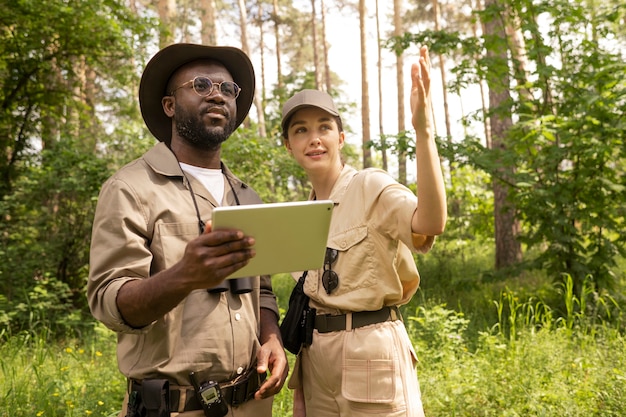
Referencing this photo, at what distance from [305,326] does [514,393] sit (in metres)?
2.46

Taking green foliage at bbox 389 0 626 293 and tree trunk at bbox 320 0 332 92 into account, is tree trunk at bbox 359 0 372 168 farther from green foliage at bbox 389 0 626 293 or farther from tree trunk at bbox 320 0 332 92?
green foliage at bbox 389 0 626 293

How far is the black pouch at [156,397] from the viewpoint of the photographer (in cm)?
187

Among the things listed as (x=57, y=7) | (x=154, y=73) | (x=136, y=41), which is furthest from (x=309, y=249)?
(x=136, y=41)

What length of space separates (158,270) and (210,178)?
1.83 ft

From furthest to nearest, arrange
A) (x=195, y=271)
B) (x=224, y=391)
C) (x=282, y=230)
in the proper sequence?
(x=224, y=391)
(x=282, y=230)
(x=195, y=271)

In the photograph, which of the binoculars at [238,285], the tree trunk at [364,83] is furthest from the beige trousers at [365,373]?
the tree trunk at [364,83]

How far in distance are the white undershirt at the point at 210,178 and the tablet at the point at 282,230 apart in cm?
62

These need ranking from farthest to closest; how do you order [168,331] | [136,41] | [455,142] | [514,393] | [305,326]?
[136,41], [455,142], [514,393], [305,326], [168,331]

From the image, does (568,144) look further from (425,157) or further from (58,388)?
(58,388)

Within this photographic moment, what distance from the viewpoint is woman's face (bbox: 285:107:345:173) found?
2.57 m

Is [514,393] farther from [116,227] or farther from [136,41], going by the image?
[136,41]

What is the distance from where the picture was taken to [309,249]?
180 centimetres

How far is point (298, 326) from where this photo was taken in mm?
2508

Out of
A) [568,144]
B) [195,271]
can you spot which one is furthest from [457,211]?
[195,271]
